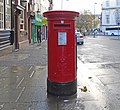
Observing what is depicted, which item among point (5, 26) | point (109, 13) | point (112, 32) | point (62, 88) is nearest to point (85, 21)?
point (109, 13)

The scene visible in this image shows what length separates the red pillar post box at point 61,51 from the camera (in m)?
6.63

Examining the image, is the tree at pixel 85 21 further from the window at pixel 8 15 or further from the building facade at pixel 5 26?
the building facade at pixel 5 26

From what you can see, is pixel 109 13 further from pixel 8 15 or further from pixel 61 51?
pixel 61 51

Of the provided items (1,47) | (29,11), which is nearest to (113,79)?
(1,47)

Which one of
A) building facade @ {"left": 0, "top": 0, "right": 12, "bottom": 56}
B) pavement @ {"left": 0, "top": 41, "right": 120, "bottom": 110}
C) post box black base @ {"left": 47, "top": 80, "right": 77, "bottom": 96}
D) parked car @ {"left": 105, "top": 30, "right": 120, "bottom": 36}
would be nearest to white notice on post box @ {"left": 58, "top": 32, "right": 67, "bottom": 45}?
post box black base @ {"left": 47, "top": 80, "right": 77, "bottom": 96}

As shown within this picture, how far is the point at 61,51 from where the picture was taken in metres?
6.70

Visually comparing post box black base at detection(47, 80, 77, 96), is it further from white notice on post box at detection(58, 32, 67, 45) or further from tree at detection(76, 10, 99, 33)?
tree at detection(76, 10, 99, 33)

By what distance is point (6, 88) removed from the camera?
7457 mm

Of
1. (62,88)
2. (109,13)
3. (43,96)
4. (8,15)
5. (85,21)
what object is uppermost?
(109,13)

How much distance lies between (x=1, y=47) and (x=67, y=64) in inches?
363

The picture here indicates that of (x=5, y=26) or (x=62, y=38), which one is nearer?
(x=62, y=38)

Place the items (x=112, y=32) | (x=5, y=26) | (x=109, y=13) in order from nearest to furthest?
1. (x=5, y=26)
2. (x=112, y=32)
3. (x=109, y=13)

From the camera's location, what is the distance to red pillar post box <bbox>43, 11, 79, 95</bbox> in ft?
21.8

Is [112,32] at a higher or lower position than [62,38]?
lower
